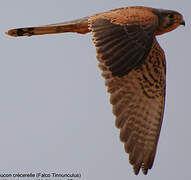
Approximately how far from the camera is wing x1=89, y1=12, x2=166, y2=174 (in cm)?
1013

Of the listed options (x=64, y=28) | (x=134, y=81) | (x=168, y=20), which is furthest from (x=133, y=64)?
(x=168, y=20)

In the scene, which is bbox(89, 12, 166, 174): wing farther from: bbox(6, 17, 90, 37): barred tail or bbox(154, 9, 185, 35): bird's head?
bbox(6, 17, 90, 37): barred tail

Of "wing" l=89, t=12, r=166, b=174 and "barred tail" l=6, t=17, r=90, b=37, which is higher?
"barred tail" l=6, t=17, r=90, b=37

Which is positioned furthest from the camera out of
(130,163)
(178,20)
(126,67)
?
(178,20)

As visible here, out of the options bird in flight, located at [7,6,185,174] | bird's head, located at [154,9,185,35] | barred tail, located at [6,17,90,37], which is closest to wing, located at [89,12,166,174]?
bird in flight, located at [7,6,185,174]

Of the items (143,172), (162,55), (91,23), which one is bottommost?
(143,172)

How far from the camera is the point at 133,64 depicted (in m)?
10.1

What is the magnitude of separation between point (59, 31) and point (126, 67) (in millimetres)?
1766

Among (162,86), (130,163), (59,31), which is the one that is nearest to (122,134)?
(130,163)

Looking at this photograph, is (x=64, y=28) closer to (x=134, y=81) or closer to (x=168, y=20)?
(x=134, y=81)

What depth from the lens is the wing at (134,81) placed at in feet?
33.2

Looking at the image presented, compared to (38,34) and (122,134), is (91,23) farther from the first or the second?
(122,134)

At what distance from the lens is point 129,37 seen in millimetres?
10297

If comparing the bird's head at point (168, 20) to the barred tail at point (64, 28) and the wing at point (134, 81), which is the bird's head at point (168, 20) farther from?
the barred tail at point (64, 28)
